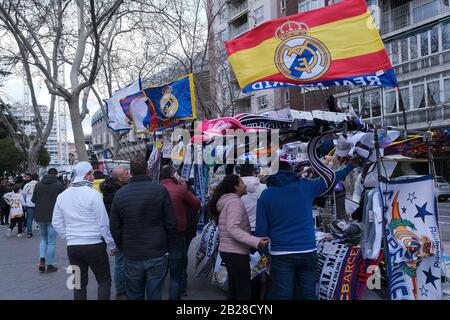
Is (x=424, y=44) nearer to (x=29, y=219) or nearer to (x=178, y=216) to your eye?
(x=29, y=219)

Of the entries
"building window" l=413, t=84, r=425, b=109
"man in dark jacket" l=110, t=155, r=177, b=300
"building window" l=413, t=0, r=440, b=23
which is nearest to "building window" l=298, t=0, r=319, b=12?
"building window" l=413, t=0, r=440, b=23

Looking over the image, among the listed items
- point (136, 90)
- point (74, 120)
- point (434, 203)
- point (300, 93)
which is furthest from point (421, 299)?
point (300, 93)

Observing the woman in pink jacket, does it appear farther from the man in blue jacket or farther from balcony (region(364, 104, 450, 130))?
balcony (region(364, 104, 450, 130))

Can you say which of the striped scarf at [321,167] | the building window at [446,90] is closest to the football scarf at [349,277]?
the striped scarf at [321,167]

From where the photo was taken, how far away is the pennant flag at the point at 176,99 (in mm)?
6672

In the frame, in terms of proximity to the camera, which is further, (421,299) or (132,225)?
(421,299)

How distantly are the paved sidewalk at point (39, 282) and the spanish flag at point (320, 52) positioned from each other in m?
3.10

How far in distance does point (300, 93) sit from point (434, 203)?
2773 cm

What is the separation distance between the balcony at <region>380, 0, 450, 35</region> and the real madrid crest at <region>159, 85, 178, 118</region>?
22734 mm

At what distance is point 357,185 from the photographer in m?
6.19

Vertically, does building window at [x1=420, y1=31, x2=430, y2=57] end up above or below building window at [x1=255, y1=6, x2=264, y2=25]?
below

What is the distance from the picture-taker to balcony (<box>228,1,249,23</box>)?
1508 inches

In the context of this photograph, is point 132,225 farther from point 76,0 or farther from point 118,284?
point 76,0

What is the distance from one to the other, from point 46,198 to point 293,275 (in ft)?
17.6
